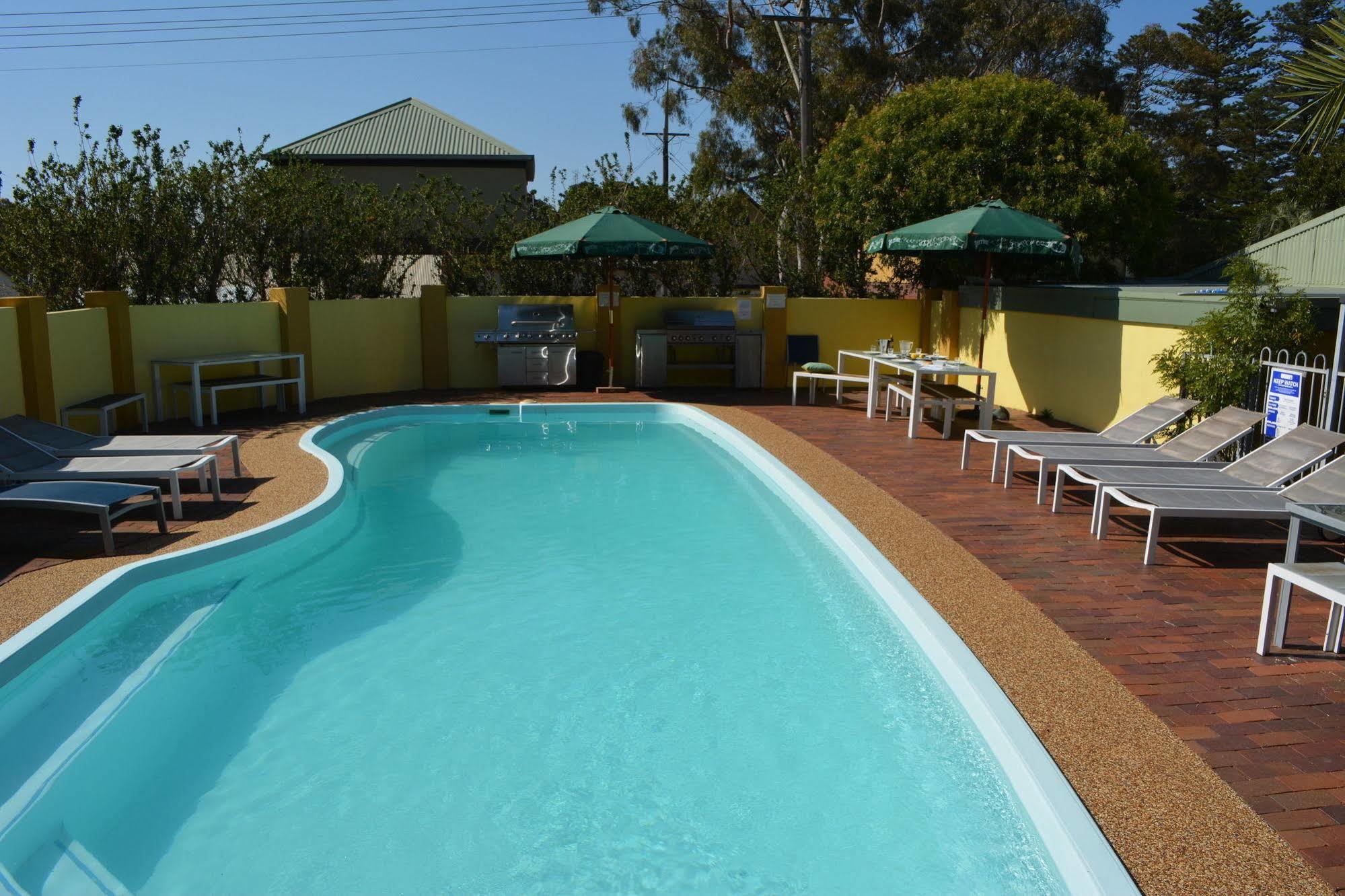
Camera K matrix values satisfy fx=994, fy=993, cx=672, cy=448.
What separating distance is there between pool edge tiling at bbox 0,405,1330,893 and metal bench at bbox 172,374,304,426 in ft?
15.7

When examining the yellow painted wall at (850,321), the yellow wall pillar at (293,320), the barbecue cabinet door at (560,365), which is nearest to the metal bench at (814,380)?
the yellow painted wall at (850,321)

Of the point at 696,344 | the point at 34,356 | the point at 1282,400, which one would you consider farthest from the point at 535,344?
the point at 1282,400

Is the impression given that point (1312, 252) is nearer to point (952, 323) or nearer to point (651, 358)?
point (952, 323)

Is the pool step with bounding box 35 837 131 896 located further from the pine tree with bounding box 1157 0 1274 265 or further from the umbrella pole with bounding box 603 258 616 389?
the pine tree with bounding box 1157 0 1274 265

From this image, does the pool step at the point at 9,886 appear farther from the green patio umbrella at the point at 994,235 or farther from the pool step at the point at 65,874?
the green patio umbrella at the point at 994,235

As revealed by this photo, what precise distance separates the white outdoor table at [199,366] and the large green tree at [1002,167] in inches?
336

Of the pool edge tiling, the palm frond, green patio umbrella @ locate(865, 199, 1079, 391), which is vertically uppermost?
the palm frond

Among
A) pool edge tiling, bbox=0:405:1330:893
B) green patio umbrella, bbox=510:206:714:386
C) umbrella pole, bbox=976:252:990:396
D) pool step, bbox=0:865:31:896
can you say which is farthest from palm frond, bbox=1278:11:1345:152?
green patio umbrella, bbox=510:206:714:386

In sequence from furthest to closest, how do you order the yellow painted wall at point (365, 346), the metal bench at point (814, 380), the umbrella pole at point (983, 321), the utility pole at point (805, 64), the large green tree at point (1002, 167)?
the utility pole at point (805, 64) < the large green tree at point (1002, 167) < the yellow painted wall at point (365, 346) < the metal bench at point (814, 380) < the umbrella pole at point (983, 321)

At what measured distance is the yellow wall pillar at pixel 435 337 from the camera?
577 inches

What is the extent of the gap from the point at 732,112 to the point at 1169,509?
25113 mm

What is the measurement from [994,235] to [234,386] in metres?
8.65

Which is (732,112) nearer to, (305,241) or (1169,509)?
(305,241)

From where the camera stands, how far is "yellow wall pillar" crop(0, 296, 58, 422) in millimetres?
9016
